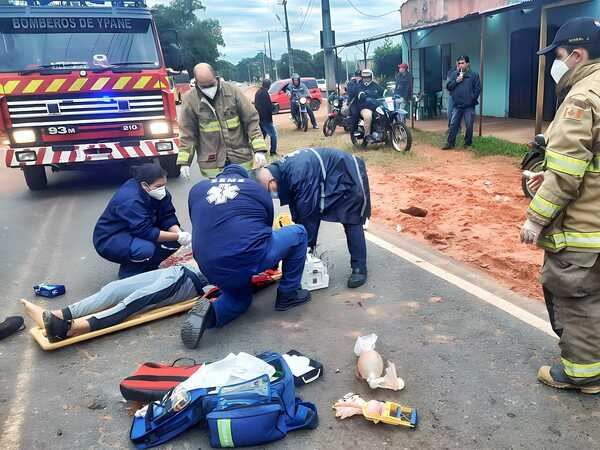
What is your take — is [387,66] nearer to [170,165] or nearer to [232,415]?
[170,165]

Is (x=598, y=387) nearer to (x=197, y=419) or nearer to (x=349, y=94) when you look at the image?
(x=197, y=419)

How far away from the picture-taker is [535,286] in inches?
163

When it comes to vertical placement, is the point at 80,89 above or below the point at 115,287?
above

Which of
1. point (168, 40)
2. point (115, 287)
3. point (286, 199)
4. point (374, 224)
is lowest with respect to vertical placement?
point (374, 224)

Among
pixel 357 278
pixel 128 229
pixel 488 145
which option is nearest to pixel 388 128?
pixel 488 145

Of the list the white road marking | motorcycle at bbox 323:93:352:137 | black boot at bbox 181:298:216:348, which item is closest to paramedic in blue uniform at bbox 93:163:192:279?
black boot at bbox 181:298:216:348

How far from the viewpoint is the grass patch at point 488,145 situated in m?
9.48

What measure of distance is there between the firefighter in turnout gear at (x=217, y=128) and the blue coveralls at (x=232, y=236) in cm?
171

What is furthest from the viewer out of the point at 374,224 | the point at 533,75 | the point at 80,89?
the point at 533,75

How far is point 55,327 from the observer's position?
11.5 ft

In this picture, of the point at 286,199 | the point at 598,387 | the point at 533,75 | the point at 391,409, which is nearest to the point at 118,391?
the point at 391,409

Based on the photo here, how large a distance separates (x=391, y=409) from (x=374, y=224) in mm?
3781

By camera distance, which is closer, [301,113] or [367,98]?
[367,98]

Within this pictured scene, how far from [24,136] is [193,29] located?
56.2 meters
